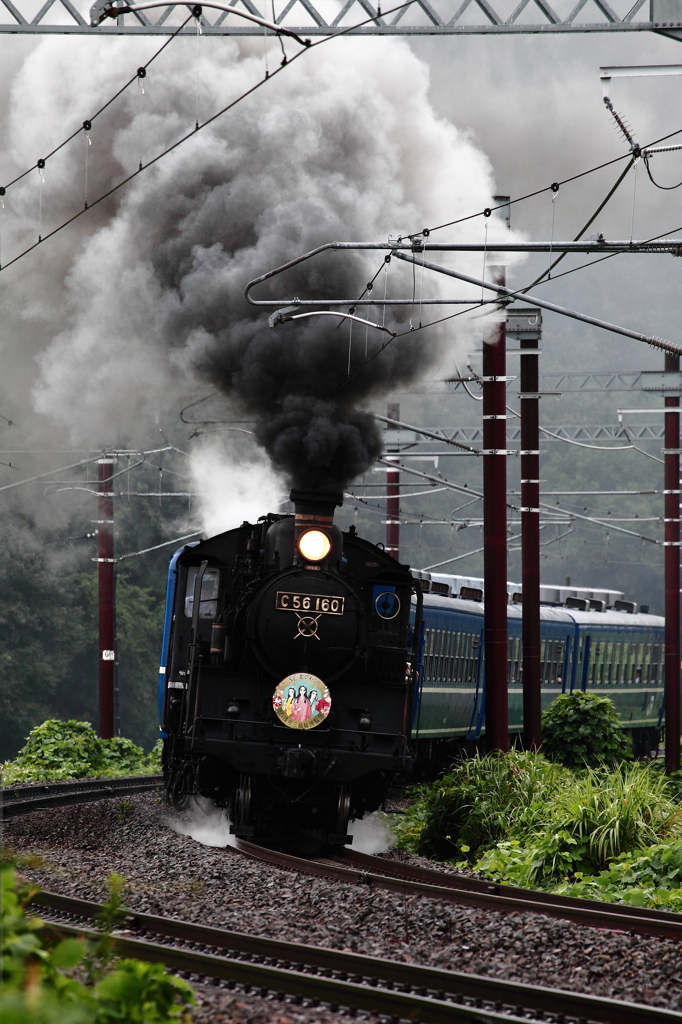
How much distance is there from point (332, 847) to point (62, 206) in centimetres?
848

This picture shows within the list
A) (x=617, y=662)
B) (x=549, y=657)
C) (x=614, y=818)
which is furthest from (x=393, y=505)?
(x=614, y=818)

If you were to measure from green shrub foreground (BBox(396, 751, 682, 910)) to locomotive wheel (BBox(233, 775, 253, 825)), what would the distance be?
88.1 inches

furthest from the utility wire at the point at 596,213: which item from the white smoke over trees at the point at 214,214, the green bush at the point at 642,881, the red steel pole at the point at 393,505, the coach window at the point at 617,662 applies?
the coach window at the point at 617,662

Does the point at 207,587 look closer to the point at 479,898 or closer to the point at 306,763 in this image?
the point at 306,763

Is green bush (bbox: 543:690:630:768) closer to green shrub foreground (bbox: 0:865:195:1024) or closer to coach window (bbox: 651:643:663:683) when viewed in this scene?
coach window (bbox: 651:643:663:683)

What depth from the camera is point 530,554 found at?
681 inches

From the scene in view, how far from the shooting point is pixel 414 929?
7.48m

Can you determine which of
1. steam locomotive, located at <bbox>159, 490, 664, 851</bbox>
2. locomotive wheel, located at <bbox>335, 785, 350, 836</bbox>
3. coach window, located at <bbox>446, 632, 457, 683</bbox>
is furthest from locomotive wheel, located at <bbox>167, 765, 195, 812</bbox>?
coach window, located at <bbox>446, 632, 457, 683</bbox>

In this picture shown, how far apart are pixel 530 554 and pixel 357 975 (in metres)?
11.4

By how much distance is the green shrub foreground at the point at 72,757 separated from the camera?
2120 cm

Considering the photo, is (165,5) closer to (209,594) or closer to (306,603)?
(306,603)

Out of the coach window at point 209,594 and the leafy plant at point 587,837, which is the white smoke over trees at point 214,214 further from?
the leafy plant at point 587,837

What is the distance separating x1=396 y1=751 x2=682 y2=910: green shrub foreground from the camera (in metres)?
9.78

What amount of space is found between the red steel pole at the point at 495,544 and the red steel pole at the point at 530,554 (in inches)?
44.0
